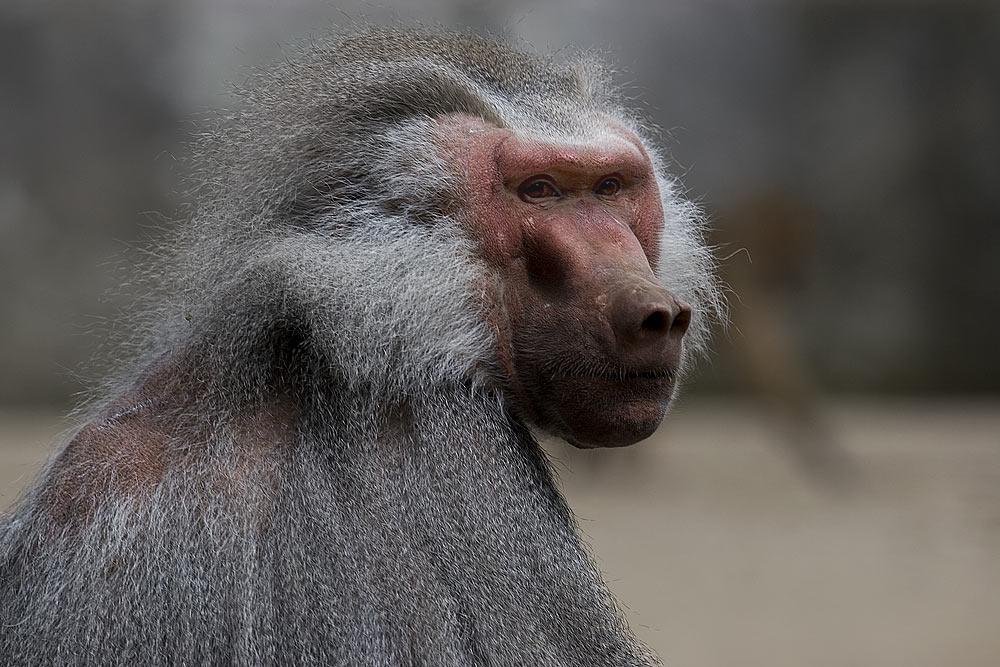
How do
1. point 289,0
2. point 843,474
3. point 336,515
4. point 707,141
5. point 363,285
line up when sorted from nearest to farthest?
point 336,515
point 363,285
point 843,474
point 289,0
point 707,141

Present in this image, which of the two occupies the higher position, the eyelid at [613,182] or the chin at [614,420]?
the eyelid at [613,182]

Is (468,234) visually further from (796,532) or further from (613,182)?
(796,532)

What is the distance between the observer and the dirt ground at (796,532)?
5.73 meters

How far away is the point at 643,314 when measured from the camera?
2301mm

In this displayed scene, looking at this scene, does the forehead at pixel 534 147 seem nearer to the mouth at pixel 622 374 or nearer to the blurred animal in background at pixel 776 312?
the mouth at pixel 622 374

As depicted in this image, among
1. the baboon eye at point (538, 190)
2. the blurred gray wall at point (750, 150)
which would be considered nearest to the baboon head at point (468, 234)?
the baboon eye at point (538, 190)

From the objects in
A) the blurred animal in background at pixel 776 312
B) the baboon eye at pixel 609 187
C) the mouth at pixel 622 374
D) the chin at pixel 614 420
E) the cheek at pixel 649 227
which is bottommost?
the blurred animal in background at pixel 776 312

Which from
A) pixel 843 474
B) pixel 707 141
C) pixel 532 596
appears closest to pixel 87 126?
pixel 707 141

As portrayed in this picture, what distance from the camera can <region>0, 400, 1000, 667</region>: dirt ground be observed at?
5727 millimetres

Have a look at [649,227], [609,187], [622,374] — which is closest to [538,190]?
[609,187]

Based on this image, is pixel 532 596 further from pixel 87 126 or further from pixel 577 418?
pixel 87 126

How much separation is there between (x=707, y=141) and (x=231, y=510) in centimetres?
1074

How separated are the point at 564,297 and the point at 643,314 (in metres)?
0.19

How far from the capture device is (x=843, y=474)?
958 cm
